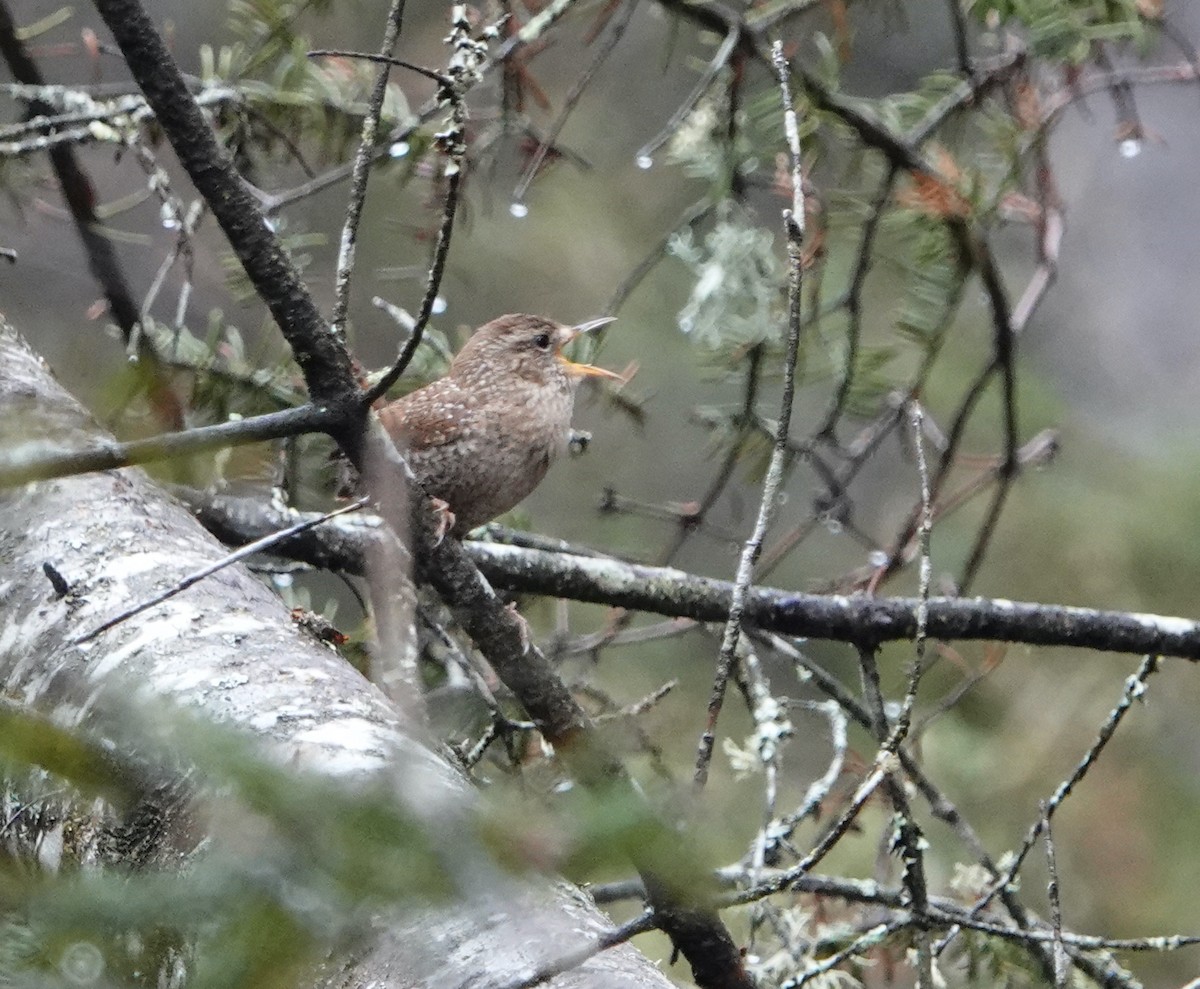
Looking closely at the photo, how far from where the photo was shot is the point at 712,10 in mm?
3164

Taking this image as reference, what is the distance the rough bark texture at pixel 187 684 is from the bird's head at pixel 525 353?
1.14 m

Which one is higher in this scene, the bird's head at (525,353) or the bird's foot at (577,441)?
the bird's head at (525,353)

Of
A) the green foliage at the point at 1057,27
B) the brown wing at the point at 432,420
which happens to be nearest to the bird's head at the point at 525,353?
the brown wing at the point at 432,420

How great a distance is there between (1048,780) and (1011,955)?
231cm

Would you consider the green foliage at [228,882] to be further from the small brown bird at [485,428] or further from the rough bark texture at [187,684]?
the small brown bird at [485,428]

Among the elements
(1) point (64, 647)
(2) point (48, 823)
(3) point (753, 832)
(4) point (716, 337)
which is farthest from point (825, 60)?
(3) point (753, 832)

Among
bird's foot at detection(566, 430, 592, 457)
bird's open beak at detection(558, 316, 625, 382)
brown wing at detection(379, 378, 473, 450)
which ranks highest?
bird's open beak at detection(558, 316, 625, 382)

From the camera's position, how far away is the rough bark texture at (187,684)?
1.26m

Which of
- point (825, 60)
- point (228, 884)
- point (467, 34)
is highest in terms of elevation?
point (825, 60)

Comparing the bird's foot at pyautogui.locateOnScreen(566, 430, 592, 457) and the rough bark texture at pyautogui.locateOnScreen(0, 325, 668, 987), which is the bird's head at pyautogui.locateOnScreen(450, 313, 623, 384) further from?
the rough bark texture at pyautogui.locateOnScreen(0, 325, 668, 987)

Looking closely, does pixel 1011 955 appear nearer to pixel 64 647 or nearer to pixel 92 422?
pixel 64 647

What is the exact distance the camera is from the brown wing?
338 centimetres

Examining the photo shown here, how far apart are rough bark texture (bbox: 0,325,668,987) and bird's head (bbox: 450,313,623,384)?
114cm

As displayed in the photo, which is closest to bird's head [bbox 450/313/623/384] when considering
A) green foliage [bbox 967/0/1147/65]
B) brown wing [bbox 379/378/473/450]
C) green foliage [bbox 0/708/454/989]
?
brown wing [bbox 379/378/473/450]
